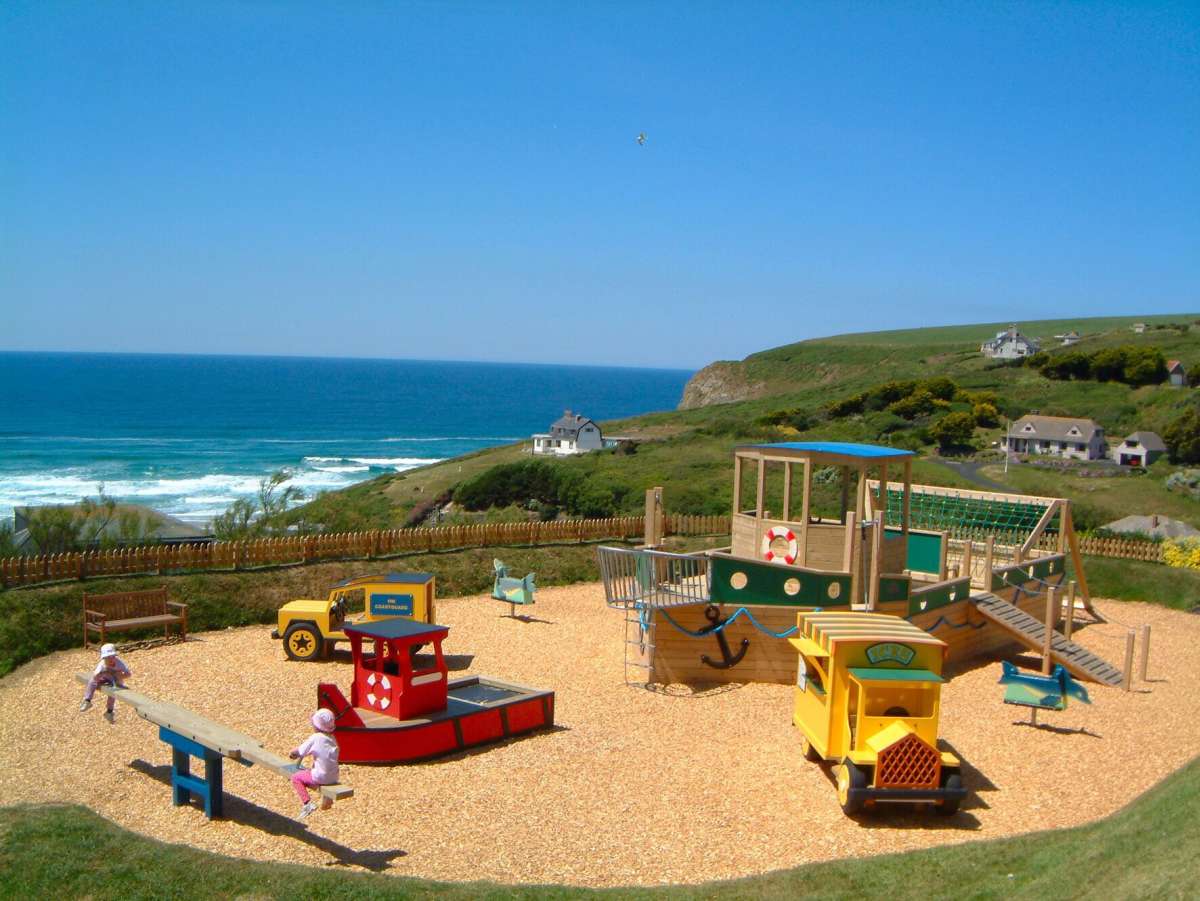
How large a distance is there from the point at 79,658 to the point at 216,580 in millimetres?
3856

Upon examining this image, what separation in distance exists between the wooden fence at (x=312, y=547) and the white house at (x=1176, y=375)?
5246cm

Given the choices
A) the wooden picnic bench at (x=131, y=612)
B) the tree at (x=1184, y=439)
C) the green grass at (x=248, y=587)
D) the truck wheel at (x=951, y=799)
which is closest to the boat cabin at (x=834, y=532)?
the truck wheel at (x=951, y=799)

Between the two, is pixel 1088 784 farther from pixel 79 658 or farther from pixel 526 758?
Answer: pixel 79 658

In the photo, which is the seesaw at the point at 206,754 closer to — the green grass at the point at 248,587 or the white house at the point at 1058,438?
the green grass at the point at 248,587

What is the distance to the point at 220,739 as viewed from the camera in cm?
994

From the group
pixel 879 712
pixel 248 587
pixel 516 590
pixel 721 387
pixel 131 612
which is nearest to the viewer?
pixel 879 712

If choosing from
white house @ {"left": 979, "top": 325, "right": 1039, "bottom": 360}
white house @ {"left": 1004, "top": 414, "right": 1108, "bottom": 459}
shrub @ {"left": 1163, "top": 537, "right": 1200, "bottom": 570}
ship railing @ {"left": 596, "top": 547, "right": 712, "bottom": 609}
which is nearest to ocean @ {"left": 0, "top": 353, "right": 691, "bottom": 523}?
ship railing @ {"left": 596, "top": 547, "right": 712, "bottom": 609}

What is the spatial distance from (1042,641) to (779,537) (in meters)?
4.97

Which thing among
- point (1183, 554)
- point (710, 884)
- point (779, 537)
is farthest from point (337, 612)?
point (1183, 554)

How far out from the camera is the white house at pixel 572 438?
84.1 m

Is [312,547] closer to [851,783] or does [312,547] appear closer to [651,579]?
[651,579]

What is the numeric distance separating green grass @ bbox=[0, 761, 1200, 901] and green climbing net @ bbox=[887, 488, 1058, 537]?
12.5 meters

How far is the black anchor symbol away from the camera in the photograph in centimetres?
1593

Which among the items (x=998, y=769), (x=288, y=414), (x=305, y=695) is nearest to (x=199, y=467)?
(x=288, y=414)
